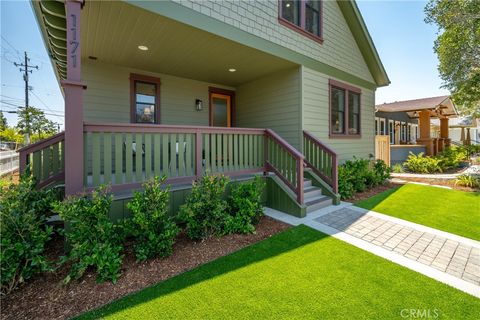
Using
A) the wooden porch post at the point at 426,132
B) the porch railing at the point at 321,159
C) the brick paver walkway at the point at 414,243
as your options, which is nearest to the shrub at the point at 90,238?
the brick paver walkway at the point at 414,243

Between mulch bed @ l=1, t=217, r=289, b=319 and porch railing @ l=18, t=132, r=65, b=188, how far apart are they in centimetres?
104

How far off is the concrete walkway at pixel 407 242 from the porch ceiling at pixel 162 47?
3.87 metres

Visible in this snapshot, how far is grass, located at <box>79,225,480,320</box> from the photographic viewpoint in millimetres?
2340

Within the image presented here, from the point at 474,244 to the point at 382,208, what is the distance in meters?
1.87

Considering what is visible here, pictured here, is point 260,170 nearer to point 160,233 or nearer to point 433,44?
point 160,233

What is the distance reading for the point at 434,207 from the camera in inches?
232

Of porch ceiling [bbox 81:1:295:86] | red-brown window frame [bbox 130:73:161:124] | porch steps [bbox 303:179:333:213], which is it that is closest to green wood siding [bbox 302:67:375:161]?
porch ceiling [bbox 81:1:295:86]

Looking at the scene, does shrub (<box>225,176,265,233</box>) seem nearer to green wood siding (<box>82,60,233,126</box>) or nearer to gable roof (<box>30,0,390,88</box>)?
gable roof (<box>30,0,390,88</box>)

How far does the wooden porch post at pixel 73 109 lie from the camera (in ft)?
10.4

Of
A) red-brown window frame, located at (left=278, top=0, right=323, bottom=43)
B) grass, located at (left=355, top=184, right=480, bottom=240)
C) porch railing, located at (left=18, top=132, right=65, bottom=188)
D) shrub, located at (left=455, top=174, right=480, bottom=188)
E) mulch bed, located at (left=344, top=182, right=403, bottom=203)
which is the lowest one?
grass, located at (left=355, top=184, right=480, bottom=240)

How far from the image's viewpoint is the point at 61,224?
3.93 meters

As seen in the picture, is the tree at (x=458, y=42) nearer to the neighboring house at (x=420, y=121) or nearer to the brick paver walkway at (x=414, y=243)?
the neighboring house at (x=420, y=121)

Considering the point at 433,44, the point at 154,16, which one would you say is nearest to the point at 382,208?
the point at 154,16

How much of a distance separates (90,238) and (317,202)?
4594 millimetres
